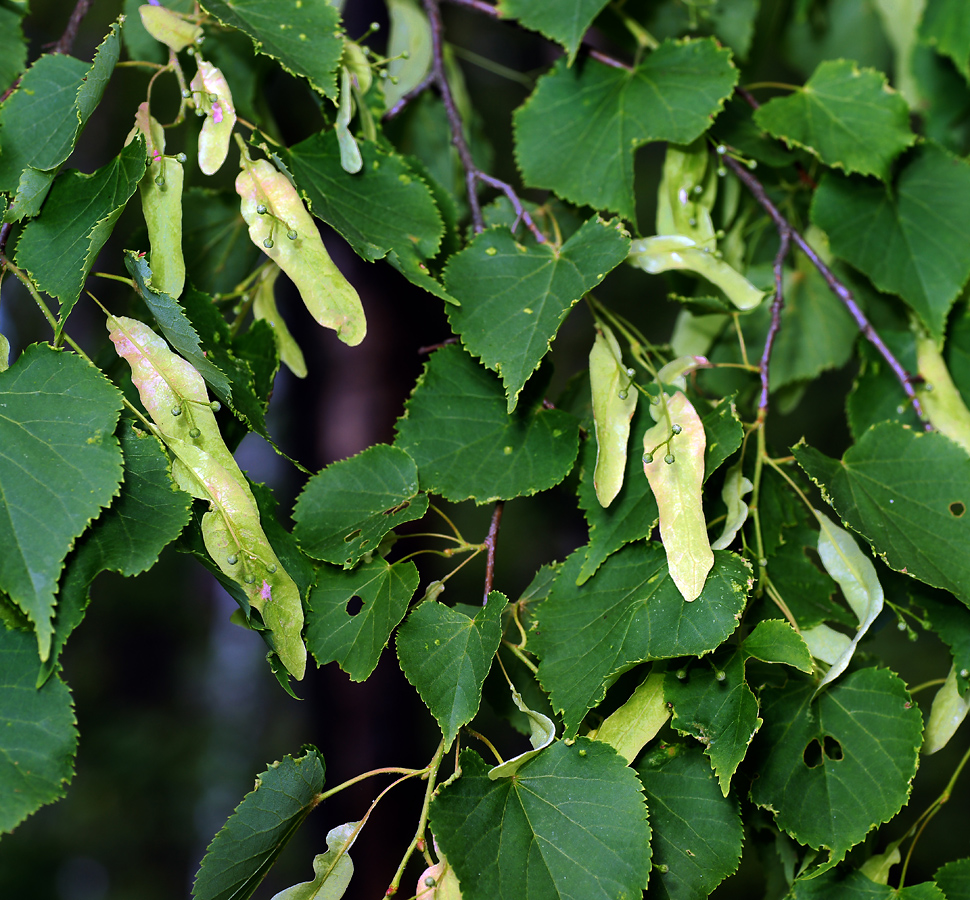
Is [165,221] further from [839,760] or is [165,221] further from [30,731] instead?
[839,760]

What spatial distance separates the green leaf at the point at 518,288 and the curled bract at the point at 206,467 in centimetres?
23

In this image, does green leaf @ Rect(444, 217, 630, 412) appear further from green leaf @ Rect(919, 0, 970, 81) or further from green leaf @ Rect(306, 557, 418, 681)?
green leaf @ Rect(919, 0, 970, 81)

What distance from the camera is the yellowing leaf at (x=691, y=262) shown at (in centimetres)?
82

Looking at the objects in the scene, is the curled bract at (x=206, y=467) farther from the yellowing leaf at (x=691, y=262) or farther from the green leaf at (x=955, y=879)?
the green leaf at (x=955, y=879)

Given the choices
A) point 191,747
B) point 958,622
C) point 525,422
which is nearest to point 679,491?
point 525,422

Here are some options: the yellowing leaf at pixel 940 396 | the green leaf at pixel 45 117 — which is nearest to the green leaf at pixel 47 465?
the green leaf at pixel 45 117

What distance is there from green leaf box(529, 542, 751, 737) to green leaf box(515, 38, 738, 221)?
41cm

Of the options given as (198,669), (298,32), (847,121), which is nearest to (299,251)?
(298,32)

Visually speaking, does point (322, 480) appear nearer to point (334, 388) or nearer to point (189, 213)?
point (189, 213)

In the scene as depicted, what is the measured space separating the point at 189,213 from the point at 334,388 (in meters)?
→ 0.65

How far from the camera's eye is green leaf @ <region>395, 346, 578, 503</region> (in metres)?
0.73

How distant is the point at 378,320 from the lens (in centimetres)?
152

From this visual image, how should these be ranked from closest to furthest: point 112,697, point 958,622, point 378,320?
point 958,622, point 378,320, point 112,697

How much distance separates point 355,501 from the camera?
0.76m
